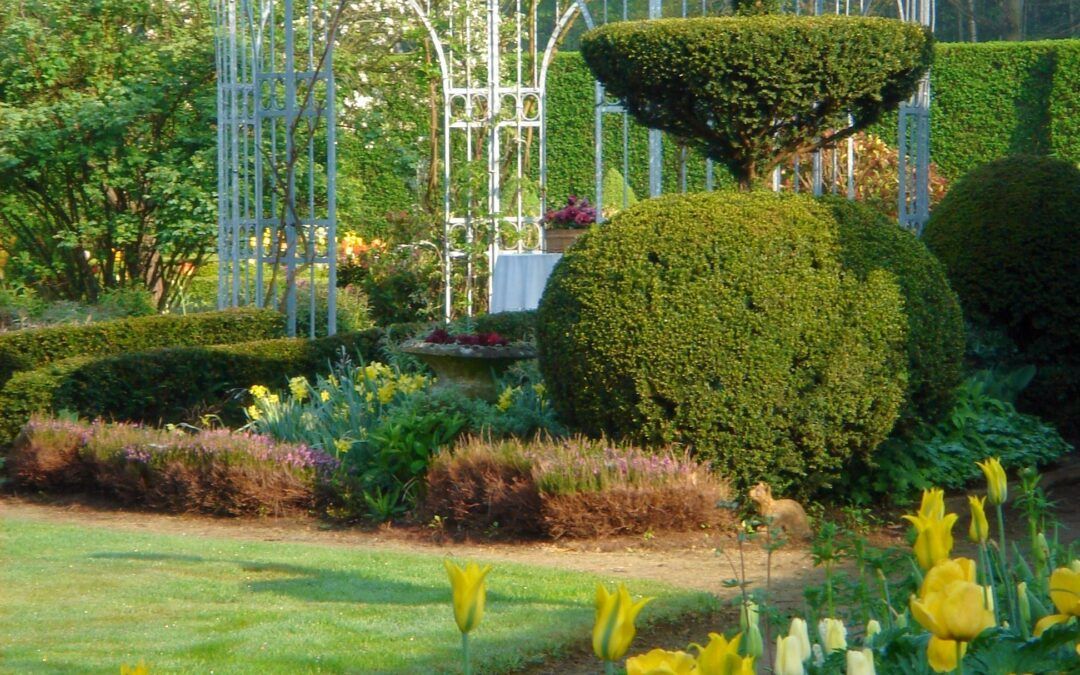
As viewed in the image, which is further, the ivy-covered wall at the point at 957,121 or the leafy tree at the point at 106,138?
the ivy-covered wall at the point at 957,121

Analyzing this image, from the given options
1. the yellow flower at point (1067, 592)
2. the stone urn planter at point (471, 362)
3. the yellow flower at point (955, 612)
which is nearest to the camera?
the yellow flower at point (955, 612)

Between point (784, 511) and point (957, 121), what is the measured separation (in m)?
13.0

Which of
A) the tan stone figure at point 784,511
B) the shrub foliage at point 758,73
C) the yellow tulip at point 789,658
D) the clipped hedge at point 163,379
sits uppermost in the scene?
the shrub foliage at point 758,73

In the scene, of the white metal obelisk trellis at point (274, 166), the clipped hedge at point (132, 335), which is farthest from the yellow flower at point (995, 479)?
the clipped hedge at point (132, 335)

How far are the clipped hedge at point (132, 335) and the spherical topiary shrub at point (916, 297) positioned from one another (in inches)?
209

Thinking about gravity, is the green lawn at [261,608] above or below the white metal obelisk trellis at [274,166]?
below

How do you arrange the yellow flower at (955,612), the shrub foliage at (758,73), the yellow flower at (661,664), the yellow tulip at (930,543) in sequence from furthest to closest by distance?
1. the shrub foliage at (758,73)
2. the yellow tulip at (930,543)
3. the yellow flower at (955,612)
4. the yellow flower at (661,664)

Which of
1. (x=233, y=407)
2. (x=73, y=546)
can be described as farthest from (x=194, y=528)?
(x=233, y=407)

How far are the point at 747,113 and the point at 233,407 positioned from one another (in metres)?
4.03

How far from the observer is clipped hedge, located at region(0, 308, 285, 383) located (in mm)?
9219

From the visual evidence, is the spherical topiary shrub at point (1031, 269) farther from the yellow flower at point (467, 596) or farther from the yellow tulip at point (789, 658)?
the yellow flower at point (467, 596)

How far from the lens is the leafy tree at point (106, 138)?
512 inches

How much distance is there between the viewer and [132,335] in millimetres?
9789

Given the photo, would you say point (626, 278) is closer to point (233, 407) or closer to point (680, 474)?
point (680, 474)
